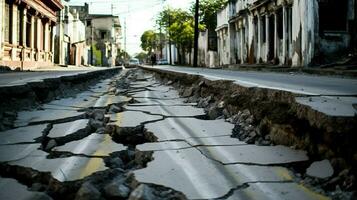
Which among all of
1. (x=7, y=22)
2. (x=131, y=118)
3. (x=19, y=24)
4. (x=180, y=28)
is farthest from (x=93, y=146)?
(x=180, y=28)

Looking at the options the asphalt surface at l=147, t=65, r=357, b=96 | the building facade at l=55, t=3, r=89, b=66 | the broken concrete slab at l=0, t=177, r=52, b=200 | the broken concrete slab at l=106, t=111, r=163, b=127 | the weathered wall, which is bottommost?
the broken concrete slab at l=0, t=177, r=52, b=200

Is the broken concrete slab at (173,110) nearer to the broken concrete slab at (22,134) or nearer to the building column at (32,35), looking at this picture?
the broken concrete slab at (22,134)

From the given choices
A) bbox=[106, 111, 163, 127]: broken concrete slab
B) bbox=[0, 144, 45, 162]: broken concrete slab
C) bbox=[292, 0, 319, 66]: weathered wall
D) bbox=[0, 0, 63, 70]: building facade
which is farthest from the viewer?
bbox=[0, 0, 63, 70]: building facade

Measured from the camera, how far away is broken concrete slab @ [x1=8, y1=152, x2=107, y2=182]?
2.56 meters

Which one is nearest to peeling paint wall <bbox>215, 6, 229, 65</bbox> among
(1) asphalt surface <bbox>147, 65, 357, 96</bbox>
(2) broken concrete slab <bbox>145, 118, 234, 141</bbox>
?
(1) asphalt surface <bbox>147, 65, 357, 96</bbox>

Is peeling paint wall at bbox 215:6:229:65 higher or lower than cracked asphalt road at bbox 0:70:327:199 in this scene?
higher

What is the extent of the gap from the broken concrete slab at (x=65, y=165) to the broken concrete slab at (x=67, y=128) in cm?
86

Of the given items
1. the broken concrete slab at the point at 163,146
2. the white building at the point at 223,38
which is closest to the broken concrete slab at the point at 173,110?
the broken concrete slab at the point at 163,146

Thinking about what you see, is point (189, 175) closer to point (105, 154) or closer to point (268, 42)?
point (105, 154)

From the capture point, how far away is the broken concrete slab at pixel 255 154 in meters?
2.80

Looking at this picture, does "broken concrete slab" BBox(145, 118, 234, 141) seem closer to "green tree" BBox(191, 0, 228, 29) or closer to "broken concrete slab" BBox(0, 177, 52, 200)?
"broken concrete slab" BBox(0, 177, 52, 200)

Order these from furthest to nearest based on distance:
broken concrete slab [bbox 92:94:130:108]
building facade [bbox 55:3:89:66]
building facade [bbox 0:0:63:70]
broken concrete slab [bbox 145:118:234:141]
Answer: building facade [bbox 55:3:89:66], building facade [bbox 0:0:63:70], broken concrete slab [bbox 92:94:130:108], broken concrete slab [bbox 145:118:234:141]

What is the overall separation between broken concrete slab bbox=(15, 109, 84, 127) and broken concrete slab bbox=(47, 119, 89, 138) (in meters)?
0.39

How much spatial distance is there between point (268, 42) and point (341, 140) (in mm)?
18500
